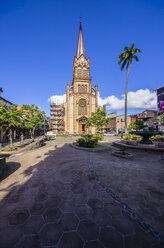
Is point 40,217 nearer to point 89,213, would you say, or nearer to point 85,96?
point 89,213

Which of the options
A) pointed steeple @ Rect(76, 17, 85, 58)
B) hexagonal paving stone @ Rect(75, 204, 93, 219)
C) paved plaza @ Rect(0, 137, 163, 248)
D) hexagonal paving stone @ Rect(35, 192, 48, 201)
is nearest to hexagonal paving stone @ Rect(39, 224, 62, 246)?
paved plaza @ Rect(0, 137, 163, 248)

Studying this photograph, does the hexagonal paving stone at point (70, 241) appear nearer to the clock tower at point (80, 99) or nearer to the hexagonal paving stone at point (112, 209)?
the hexagonal paving stone at point (112, 209)

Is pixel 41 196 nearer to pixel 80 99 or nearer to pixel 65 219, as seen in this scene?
pixel 65 219

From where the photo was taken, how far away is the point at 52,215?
8.48 feet

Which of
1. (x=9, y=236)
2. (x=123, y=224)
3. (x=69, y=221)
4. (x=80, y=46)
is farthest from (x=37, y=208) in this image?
(x=80, y=46)

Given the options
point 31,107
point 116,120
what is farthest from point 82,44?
point 31,107

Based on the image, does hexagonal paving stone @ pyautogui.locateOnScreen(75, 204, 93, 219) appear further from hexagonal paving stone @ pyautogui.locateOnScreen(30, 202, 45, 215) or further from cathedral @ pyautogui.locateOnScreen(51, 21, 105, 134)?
cathedral @ pyautogui.locateOnScreen(51, 21, 105, 134)

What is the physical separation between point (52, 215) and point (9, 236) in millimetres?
915

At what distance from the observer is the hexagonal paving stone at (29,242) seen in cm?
189

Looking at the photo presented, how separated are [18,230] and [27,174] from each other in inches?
127

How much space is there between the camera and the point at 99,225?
230 cm

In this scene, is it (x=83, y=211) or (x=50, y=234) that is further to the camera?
(x=83, y=211)

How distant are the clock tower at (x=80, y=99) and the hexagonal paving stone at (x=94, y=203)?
36356mm

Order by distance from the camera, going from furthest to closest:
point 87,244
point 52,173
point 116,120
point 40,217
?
point 116,120 → point 52,173 → point 40,217 → point 87,244
